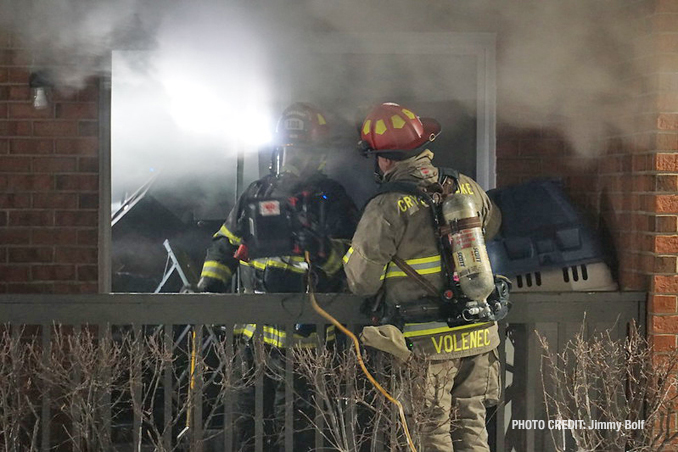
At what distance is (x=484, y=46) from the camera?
6090mm

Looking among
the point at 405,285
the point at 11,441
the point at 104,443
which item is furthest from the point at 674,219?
the point at 11,441

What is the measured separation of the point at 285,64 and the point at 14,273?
7.51 ft

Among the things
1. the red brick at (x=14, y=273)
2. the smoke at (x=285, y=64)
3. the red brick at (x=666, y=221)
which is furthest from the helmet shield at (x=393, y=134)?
the red brick at (x=14, y=273)

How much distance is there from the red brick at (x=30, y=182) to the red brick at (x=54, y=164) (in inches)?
1.6

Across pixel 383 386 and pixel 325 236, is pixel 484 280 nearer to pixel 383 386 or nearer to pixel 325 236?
pixel 383 386

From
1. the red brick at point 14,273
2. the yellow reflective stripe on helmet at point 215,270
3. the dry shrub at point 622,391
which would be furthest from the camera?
the red brick at point 14,273

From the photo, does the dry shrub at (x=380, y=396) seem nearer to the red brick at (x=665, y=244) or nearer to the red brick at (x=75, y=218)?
the red brick at (x=665, y=244)

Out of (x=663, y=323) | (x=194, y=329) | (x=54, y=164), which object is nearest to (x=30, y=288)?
(x=54, y=164)

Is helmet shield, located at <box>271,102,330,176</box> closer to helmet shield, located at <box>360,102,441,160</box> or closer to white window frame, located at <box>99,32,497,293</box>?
white window frame, located at <box>99,32,497,293</box>

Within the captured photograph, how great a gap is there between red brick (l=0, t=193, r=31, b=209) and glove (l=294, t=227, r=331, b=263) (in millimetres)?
1686

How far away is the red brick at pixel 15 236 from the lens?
17.5 feet

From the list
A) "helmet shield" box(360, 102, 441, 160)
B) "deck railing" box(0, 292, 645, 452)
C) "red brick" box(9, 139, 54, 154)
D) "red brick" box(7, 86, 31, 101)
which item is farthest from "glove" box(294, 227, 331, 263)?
"red brick" box(7, 86, 31, 101)

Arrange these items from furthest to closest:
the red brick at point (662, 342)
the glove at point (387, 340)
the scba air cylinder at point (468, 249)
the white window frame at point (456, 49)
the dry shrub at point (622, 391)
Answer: the white window frame at point (456, 49), the red brick at point (662, 342), the dry shrub at point (622, 391), the glove at point (387, 340), the scba air cylinder at point (468, 249)

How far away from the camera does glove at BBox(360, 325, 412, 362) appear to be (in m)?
3.93
